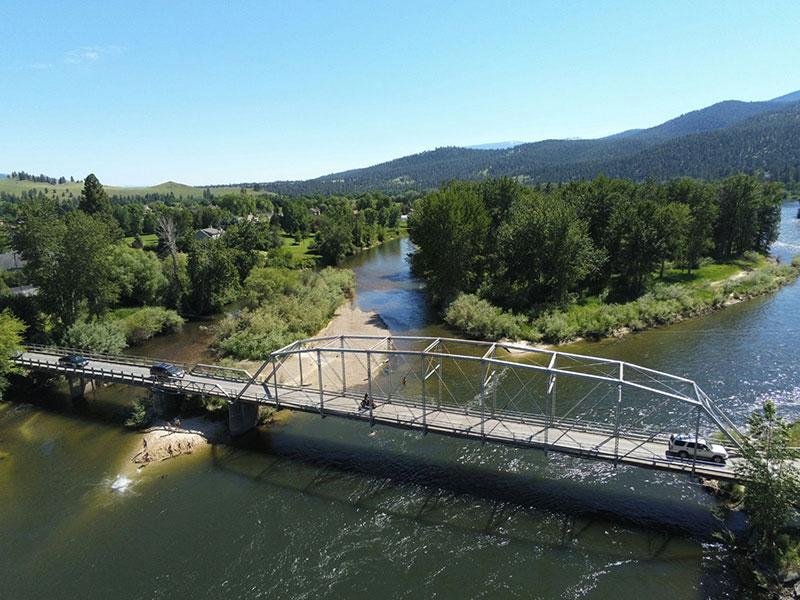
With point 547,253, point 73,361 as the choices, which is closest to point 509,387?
point 547,253

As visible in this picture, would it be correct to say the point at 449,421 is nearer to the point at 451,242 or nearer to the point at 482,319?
the point at 482,319

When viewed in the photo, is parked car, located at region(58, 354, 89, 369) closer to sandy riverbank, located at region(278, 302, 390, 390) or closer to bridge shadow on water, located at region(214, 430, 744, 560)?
sandy riverbank, located at region(278, 302, 390, 390)

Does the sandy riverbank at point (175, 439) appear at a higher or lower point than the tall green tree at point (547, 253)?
lower

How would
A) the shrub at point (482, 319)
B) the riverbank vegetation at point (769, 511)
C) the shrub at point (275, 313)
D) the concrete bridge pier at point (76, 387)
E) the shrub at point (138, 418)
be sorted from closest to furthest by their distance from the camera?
the riverbank vegetation at point (769, 511) < the shrub at point (138, 418) < the concrete bridge pier at point (76, 387) < the shrub at point (275, 313) < the shrub at point (482, 319)

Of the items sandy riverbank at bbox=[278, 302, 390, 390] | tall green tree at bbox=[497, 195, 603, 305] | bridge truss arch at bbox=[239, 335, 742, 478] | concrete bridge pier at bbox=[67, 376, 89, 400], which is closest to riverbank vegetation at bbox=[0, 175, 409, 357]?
sandy riverbank at bbox=[278, 302, 390, 390]

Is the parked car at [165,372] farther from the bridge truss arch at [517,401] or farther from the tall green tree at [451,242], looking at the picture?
the tall green tree at [451,242]

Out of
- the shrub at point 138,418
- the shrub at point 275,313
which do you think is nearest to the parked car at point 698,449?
the shrub at point 138,418

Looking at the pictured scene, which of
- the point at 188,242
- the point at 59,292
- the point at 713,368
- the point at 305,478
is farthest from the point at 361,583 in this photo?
the point at 188,242
